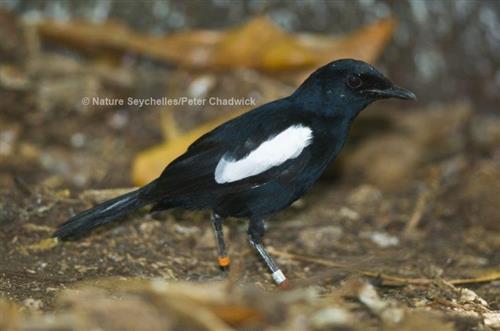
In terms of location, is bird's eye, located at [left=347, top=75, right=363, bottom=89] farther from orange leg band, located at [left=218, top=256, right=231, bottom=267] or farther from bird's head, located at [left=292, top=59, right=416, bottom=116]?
orange leg band, located at [left=218, top=256, right=231, bottom=267]

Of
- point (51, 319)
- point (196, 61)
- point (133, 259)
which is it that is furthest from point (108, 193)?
point (51, 319)

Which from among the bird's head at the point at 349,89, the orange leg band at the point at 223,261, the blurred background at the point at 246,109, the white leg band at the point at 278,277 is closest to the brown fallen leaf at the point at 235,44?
the blurred background at the point at 246,109

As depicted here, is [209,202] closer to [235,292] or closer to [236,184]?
[236,184]

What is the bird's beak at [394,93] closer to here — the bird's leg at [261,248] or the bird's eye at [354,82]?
the bird's eye at [354,82]

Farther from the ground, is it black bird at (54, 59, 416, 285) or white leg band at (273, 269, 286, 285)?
black bird at (54, 59, 416, 285)

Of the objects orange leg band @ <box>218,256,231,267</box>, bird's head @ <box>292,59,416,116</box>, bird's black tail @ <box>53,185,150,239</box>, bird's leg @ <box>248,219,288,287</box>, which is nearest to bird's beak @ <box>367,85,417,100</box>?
bird's head @ <box>292,59,416,116</box>
